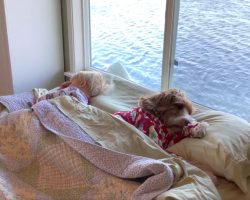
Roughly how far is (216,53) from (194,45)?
0.45 feet

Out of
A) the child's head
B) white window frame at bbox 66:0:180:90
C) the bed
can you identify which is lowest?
the bed

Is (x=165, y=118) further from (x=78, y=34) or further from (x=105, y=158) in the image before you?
(x=78, y=34)

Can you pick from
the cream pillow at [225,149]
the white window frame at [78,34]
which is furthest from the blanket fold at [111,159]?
the white window frame at [78,34]

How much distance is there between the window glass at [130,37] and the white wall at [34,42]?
0.87ft

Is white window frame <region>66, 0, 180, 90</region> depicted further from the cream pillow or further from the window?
the cream pillow

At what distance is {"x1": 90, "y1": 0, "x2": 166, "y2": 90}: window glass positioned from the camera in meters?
2.15

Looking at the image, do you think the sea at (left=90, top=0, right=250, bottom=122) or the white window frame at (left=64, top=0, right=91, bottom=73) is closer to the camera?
the sea at (left=90, top=0, right=250, bottom=122)

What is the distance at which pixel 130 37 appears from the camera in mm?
2330

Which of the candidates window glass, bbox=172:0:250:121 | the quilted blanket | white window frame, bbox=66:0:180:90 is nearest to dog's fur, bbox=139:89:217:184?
the quilted blanket

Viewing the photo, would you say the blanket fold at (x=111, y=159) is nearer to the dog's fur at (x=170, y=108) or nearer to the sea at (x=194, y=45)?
the dog's fur at (x=170, y=108)

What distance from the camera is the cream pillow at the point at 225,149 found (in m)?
1.41

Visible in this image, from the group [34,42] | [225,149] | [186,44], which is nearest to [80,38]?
[34,42]

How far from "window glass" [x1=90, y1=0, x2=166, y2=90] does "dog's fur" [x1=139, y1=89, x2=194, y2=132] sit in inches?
21.6

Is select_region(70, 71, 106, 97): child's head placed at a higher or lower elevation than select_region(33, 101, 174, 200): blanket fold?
higher
